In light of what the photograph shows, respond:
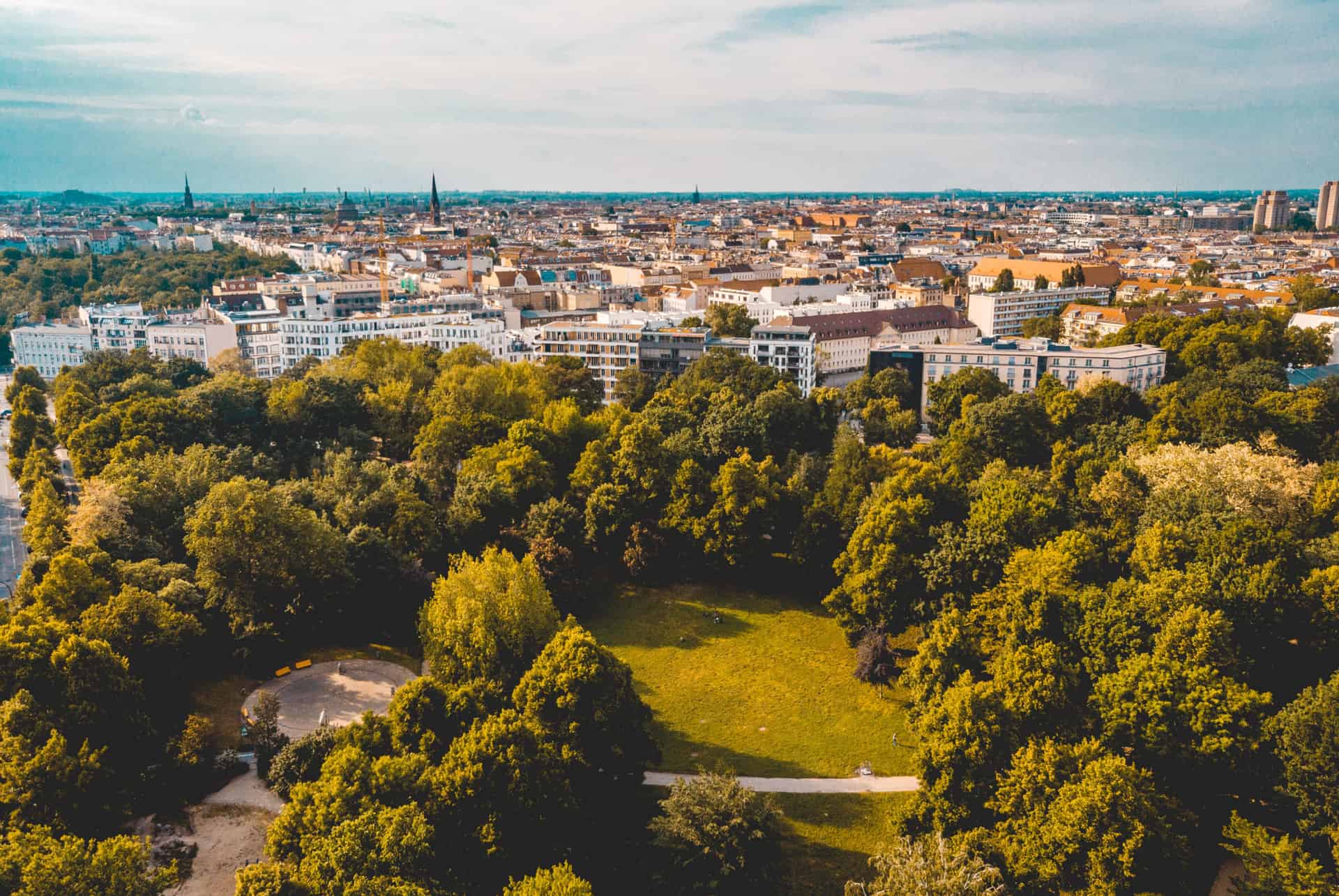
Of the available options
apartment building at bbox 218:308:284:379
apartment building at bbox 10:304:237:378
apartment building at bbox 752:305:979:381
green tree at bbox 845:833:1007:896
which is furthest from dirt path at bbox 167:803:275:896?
apartment building at bbox 10:304:237:378

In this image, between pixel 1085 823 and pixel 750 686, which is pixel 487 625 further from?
pixel 1085 823

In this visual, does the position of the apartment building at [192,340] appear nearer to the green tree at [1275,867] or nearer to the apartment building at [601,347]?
the apartment building at [601,347]

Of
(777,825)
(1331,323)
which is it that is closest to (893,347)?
(1331,323)

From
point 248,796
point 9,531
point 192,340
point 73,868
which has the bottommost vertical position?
point 248,796

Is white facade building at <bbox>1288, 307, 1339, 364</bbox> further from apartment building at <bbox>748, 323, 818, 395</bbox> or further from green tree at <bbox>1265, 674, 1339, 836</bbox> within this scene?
green tree at <bbox>1265, 674, 1339, 836</bbox>

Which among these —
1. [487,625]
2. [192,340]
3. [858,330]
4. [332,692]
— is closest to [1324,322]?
[858,330]

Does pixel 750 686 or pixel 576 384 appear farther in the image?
pixel 576 384

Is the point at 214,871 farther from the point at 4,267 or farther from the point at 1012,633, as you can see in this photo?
the point at 4,267
